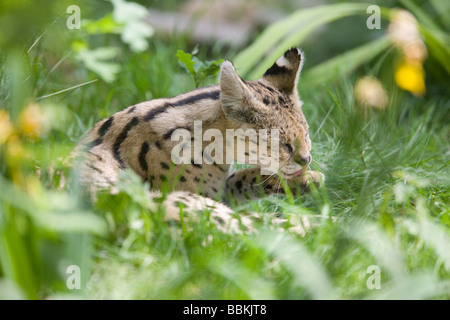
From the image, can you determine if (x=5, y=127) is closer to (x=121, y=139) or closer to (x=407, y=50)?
(x=121, y=139)

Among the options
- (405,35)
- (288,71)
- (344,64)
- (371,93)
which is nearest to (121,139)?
(288,71)

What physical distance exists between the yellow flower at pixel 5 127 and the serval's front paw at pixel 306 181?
198 cm

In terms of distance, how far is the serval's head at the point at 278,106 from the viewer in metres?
3.55

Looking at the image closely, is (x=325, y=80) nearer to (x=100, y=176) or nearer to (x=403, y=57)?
(x=403, y=57)

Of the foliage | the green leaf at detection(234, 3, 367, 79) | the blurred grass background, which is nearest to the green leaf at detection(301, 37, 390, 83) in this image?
the blurred grass background

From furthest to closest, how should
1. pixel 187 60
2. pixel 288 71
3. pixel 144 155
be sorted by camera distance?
pixel 187 60, pixel 288 71, pixel 144 155

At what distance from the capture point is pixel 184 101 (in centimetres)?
378

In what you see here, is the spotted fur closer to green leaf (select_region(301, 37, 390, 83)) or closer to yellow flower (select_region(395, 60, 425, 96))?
yellow flower (select_region(395, 60, 425, 96))

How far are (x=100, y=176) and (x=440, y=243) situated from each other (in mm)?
2000

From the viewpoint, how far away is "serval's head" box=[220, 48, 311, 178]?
355 centimetres

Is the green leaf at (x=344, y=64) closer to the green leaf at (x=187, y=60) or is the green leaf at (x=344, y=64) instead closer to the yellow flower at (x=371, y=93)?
the yellow flower at (x=371, y=93)

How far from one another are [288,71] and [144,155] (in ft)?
4.03

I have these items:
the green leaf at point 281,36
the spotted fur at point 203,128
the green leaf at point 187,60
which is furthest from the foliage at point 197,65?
the green leaf at point 281,36

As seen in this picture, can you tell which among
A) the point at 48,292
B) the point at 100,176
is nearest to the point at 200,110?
the point at 100,176
